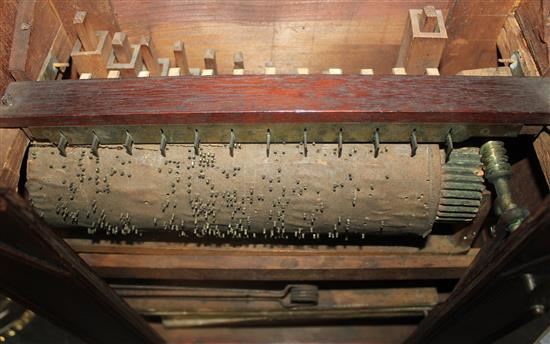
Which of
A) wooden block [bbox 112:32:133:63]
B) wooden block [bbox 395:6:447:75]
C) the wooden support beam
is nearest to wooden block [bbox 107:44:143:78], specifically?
wooden block [bbox 112:32:133:63]

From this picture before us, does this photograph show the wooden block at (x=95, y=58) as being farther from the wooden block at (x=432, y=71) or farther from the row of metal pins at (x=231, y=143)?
the wooden block at (x=432, y=71)

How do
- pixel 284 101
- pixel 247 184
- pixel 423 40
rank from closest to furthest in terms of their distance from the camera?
1. pixel 284 101
2. pixel 247 184
3. pixel 423 40

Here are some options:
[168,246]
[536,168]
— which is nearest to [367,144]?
[536,168]

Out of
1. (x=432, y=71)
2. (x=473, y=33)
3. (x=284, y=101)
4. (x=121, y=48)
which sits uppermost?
(x=473, y=33)

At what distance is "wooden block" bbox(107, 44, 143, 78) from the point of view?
1.33m

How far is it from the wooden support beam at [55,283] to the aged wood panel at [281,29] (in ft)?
2.45

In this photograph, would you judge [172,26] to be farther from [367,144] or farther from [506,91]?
[506,91]

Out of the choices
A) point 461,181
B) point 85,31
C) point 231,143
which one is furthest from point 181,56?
point 461,181

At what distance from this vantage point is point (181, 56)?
1431 millimetres

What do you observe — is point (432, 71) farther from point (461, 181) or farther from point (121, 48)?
point (121, 48)

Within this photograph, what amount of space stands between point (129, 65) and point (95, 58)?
0.09 metres

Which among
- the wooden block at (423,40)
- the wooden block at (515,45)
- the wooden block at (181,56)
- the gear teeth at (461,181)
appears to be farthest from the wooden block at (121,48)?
the wooden block at (515,45)

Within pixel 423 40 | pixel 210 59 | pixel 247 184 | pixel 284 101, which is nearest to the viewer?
pixel 284 101

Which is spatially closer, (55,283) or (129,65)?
(55,283)
